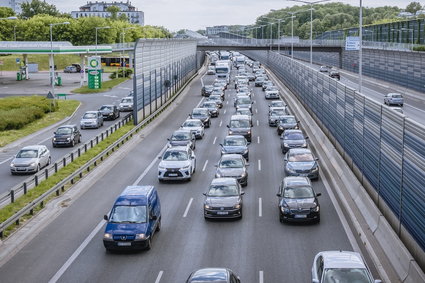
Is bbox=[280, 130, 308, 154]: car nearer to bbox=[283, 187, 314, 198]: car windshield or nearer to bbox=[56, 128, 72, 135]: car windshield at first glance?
bbox=[283, 187, 314, 198]: car windshield

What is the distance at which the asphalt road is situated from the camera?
34.6 m

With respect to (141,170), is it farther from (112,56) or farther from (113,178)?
(112,56)

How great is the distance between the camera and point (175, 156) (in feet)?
110

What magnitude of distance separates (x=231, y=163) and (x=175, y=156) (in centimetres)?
346

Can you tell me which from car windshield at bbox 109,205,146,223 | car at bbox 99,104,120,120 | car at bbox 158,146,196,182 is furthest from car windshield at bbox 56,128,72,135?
car windshield at bbox 109,205,146,223

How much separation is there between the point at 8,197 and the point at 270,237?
38.7 feet

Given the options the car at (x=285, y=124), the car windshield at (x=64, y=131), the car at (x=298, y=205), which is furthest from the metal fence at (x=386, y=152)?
the car windshield at (x=64, y=131)

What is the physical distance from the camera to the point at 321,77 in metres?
46.3

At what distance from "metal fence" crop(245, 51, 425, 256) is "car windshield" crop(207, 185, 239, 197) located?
5602 millimetres

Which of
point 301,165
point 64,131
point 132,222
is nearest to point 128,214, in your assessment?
point 132,222

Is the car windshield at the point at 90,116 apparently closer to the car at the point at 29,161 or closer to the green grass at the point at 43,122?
the green grass at the point at 43,122

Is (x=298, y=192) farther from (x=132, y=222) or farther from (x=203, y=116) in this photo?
(x=203, y=116)

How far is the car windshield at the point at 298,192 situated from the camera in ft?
81.4

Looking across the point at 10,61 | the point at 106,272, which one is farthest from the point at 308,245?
the point at 10,61
